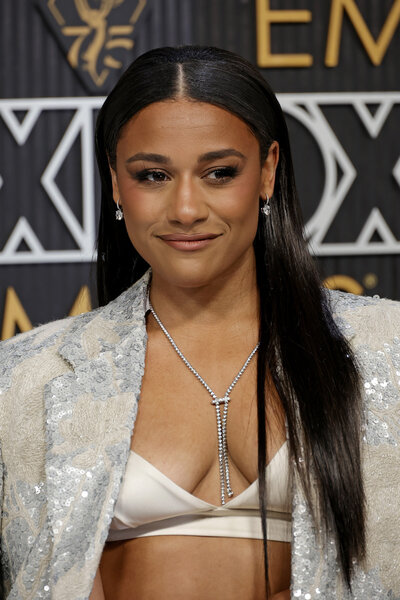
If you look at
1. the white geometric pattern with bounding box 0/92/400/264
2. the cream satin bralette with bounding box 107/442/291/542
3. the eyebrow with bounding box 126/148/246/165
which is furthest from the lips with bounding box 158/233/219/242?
the white geometric pattern with bounding box 0/92/400/264

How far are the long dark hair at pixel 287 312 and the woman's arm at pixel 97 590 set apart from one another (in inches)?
10.2

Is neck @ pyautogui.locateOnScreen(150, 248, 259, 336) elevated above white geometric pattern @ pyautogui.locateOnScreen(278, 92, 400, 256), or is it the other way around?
white geometric pattern @ pyautogui.locateOnScreen(278, 92, 400, 256)

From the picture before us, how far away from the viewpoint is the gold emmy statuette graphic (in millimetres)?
2652

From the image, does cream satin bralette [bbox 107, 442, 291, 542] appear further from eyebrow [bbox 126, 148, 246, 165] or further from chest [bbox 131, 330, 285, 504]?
eyebrow [bbox 126, 148, 246, 165]

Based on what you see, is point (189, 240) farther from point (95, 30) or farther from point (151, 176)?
point (95, 30)

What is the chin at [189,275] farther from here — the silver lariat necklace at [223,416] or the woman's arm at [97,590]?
the woman's arm at [97,590]

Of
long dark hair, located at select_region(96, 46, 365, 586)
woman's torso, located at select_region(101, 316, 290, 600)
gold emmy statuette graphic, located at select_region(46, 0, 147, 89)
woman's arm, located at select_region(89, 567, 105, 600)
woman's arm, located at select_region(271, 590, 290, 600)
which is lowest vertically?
woman's arm, located at select_region(271, 590, 290, 600)

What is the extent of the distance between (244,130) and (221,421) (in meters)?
0.47

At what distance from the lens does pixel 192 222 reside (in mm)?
1379

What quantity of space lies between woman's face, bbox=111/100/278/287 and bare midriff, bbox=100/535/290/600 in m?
0.42

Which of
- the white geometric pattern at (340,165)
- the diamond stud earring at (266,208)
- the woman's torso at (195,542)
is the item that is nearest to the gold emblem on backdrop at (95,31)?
the white geometric pattern at (340,165)

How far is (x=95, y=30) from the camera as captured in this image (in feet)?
8.73

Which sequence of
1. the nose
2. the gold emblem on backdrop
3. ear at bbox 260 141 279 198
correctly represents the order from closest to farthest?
the nose, ear at bbox 260 141 279 198, the gold emblem on backdrop

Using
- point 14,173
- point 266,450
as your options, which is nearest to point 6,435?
point 266,450
